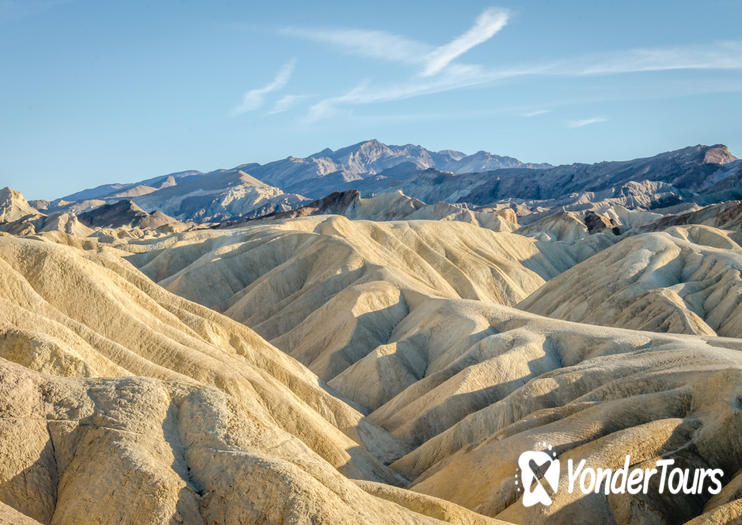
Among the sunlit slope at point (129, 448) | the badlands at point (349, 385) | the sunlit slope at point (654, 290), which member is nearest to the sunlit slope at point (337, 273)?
the badlands at point (349, 385)

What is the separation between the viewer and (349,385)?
49.5 metres

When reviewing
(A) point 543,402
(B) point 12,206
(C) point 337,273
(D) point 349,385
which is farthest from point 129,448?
(B) point 12,206

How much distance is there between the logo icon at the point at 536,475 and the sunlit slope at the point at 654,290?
106ft

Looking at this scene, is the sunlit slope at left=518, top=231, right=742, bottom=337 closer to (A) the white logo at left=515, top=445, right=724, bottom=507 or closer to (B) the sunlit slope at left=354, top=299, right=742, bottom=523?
(B) the sunlit slope at left=354, top=299, right=742, bottom=523

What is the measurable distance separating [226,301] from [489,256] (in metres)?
35.3

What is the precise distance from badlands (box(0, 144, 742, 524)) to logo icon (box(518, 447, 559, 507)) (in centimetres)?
43

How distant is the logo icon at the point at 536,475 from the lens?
25.1 meters

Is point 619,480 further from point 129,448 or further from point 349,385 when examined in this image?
point 349,385

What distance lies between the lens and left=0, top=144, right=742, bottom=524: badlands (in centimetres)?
1700

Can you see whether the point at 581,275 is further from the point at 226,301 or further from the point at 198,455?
the point at 198,455

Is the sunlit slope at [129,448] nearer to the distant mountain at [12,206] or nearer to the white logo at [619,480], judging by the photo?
the white logo at [619,480]

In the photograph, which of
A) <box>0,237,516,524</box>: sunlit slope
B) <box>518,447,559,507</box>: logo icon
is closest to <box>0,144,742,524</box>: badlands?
<box>0,237,516,524</box>: sunlit slope

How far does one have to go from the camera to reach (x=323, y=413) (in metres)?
37.6

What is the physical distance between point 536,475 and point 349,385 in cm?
2422
